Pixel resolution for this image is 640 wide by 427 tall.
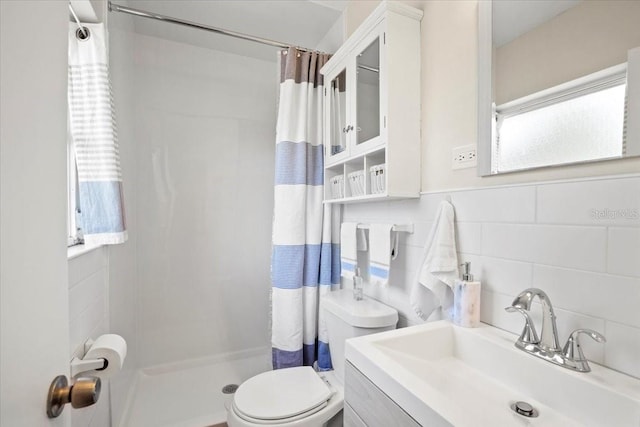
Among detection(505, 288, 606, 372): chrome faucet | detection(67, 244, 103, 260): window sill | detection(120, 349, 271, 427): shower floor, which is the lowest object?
detection(120, 349, 271, 427): shower floor

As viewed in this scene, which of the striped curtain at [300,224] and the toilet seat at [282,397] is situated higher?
the striped curtain at [300,224]

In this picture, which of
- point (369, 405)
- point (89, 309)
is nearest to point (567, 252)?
point (369, 405)

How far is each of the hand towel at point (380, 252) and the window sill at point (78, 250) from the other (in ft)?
3.72

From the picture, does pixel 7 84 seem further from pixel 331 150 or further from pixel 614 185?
pixel 331 150

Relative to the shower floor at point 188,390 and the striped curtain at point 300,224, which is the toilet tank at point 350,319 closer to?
the striped curtain at point 300,224

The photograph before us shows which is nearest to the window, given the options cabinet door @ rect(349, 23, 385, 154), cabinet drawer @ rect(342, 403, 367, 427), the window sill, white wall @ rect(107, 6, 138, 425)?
cabinet door @ rect(349, 23, 385, 154)

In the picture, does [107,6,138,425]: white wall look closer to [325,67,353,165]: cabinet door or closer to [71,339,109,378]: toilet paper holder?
[71,339,109,378]: toilet paper holder

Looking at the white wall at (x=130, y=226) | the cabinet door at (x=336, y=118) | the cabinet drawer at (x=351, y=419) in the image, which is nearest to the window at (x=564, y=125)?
the cabinet door at (x=336, y=118)

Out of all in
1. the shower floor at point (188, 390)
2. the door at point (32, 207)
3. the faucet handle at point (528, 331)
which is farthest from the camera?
the shower floor at point (188, 390)

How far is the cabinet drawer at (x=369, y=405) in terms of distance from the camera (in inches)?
27.3

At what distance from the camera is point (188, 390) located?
6.55 ft

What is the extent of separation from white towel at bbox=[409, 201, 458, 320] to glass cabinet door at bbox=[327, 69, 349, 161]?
69 centimetres

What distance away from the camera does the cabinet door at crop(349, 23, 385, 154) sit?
1302 mm

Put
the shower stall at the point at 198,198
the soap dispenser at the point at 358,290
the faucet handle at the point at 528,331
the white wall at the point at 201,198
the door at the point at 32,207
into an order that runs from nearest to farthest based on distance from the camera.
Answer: the door at the point at 32,207, the faucet handle at the point at 528,331, the soap dispenser at the point at 358,290, the shower stall at the point at 198,198, the white wall at the point at 201,198
